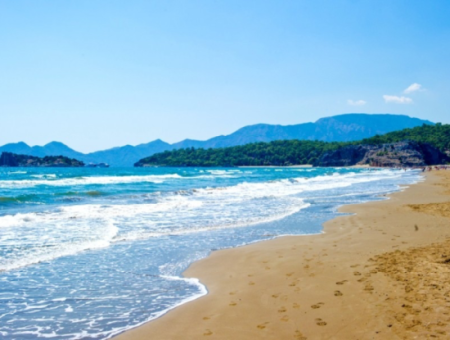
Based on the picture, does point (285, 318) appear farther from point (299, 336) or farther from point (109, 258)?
point (109, 258)

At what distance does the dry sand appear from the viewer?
489 centimetres

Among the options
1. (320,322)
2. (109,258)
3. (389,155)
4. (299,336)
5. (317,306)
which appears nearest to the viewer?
(299,336)

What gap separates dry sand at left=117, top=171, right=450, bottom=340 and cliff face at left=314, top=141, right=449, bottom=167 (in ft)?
484

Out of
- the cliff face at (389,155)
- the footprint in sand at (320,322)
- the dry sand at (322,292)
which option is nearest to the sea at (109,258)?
the dry sand at (322,292)

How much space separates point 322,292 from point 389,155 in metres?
158

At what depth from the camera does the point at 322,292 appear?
6348mm

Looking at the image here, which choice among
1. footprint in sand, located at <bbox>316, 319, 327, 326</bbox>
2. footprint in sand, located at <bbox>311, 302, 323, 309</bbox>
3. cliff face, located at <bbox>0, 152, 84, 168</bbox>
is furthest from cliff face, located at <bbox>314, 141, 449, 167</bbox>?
footprint in sand, located at <bbox>316, 319, 327, 326</bbox>

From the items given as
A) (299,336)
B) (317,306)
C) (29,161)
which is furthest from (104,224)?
(29,161)

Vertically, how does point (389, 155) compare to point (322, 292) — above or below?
above

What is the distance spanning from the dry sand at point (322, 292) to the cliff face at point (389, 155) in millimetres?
147526

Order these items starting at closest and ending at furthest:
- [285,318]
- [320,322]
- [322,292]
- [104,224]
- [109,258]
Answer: [320,322] → [285,318] → [322,292] → [109,258] → [104,224]

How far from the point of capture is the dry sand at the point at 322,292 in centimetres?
489

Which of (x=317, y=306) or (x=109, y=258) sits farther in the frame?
(x=109, y=258)

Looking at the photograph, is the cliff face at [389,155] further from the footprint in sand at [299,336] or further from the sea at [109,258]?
the footprint in sand at [299,336]
